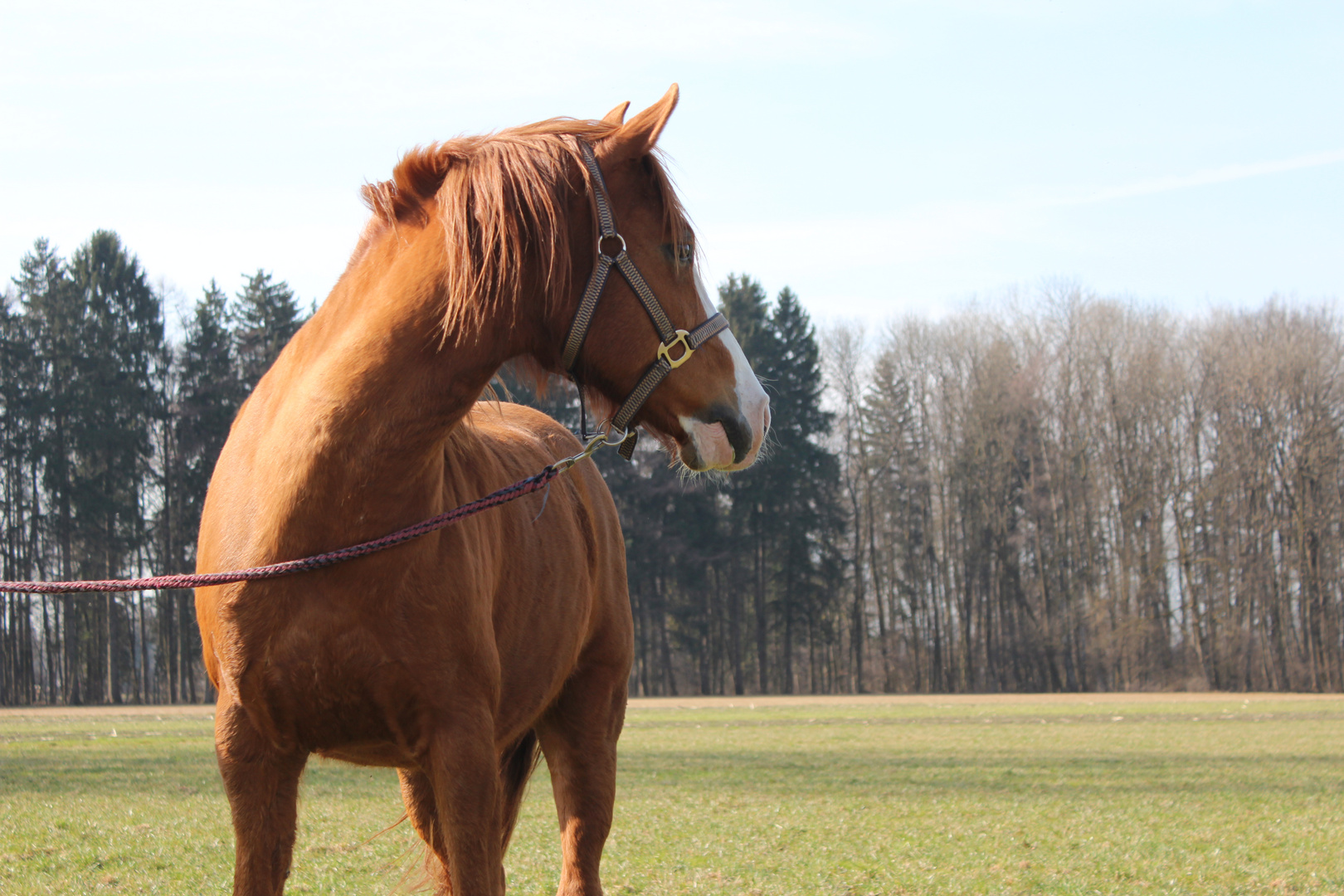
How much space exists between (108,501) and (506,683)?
42476 mm

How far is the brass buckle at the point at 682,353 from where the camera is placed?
8.83 feet

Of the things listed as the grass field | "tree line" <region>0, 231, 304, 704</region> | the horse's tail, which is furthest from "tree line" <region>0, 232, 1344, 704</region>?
the horse's tail

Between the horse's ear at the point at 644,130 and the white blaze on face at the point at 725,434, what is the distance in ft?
1.73

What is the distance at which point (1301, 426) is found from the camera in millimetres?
44062

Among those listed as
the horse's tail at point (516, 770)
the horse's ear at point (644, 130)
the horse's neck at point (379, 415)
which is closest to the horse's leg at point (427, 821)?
the horse's tail at point (516, 770)

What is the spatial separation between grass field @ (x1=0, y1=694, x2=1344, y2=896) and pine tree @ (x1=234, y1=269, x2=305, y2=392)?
27272 millimetres

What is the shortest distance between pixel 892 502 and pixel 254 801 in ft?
162

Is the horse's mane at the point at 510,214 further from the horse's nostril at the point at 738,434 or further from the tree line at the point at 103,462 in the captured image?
the tree line at the point at 103,462

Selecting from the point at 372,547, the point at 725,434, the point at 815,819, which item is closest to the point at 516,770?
the point at 372,547

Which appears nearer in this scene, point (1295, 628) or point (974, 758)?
point (974, 758)

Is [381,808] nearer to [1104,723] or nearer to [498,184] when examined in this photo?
[498,184]

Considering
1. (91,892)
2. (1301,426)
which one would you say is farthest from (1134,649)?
(91,892)

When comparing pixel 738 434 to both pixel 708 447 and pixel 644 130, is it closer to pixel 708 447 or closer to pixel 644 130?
pixel 708 447

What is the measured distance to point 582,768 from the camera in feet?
14.0
